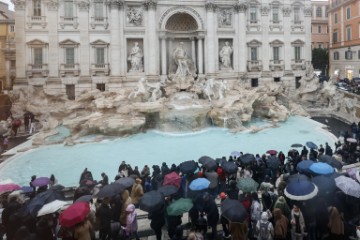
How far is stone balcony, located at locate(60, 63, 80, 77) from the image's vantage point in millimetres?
27562

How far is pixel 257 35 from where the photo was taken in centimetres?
3178

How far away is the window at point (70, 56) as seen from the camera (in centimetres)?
2765

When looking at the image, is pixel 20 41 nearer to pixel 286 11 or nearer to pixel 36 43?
pixel 36 43

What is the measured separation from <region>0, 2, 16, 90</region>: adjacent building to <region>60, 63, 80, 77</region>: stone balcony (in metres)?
12.0

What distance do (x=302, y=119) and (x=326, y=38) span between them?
105 ft

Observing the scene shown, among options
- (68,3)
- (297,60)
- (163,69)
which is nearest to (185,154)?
(163,69)

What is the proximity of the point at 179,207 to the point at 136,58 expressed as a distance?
2345 cm

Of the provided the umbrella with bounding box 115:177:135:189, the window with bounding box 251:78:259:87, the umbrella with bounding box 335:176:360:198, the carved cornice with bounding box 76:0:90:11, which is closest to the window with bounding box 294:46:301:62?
the window with bounding box 251:78:259:87

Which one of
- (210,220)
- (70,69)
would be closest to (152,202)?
(210,220)

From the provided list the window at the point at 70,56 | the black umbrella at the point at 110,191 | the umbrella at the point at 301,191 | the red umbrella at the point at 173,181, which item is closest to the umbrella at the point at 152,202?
the black umbrella at the point at 110,191

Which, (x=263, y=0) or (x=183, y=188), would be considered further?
(x=263, y=0)

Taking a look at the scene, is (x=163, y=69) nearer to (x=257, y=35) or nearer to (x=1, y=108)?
(x=257, y=35)

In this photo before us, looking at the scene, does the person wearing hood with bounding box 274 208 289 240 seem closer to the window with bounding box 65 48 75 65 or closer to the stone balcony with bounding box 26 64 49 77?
the window with bounding box 65 48 75 65

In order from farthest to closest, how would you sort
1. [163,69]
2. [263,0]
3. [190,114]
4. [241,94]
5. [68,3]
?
[263,0] < [163,69] < [68,3] < [241,94] < [190,114]
